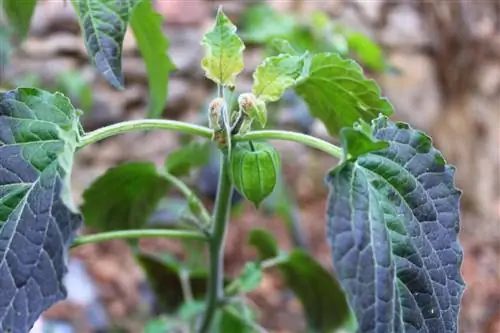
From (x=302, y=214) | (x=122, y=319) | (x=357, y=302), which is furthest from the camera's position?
(x=302, y=214)

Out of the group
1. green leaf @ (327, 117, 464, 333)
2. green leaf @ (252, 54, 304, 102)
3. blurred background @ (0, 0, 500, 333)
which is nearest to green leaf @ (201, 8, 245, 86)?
green leaf @ (252, 54, 304, 102)

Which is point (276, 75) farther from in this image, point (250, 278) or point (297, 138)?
point (250, 278)

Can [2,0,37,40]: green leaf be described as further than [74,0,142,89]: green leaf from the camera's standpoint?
Yes

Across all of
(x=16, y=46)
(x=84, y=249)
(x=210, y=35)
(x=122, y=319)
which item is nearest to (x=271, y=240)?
(x=210, y=35)

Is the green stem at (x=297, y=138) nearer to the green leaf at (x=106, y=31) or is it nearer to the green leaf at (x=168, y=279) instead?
the green leaf at (x=106, y=31)

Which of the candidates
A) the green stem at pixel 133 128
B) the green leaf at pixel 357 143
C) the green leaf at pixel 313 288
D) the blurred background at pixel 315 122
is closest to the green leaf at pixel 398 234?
the green leaf at pixel 357 143

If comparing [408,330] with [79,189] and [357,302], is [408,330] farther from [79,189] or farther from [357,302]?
[79,189]

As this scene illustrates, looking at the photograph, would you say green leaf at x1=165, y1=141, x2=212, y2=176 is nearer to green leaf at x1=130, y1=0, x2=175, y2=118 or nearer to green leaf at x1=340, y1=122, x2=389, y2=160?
green leaf at x1=130, y1=0, x2=175, y2=118
